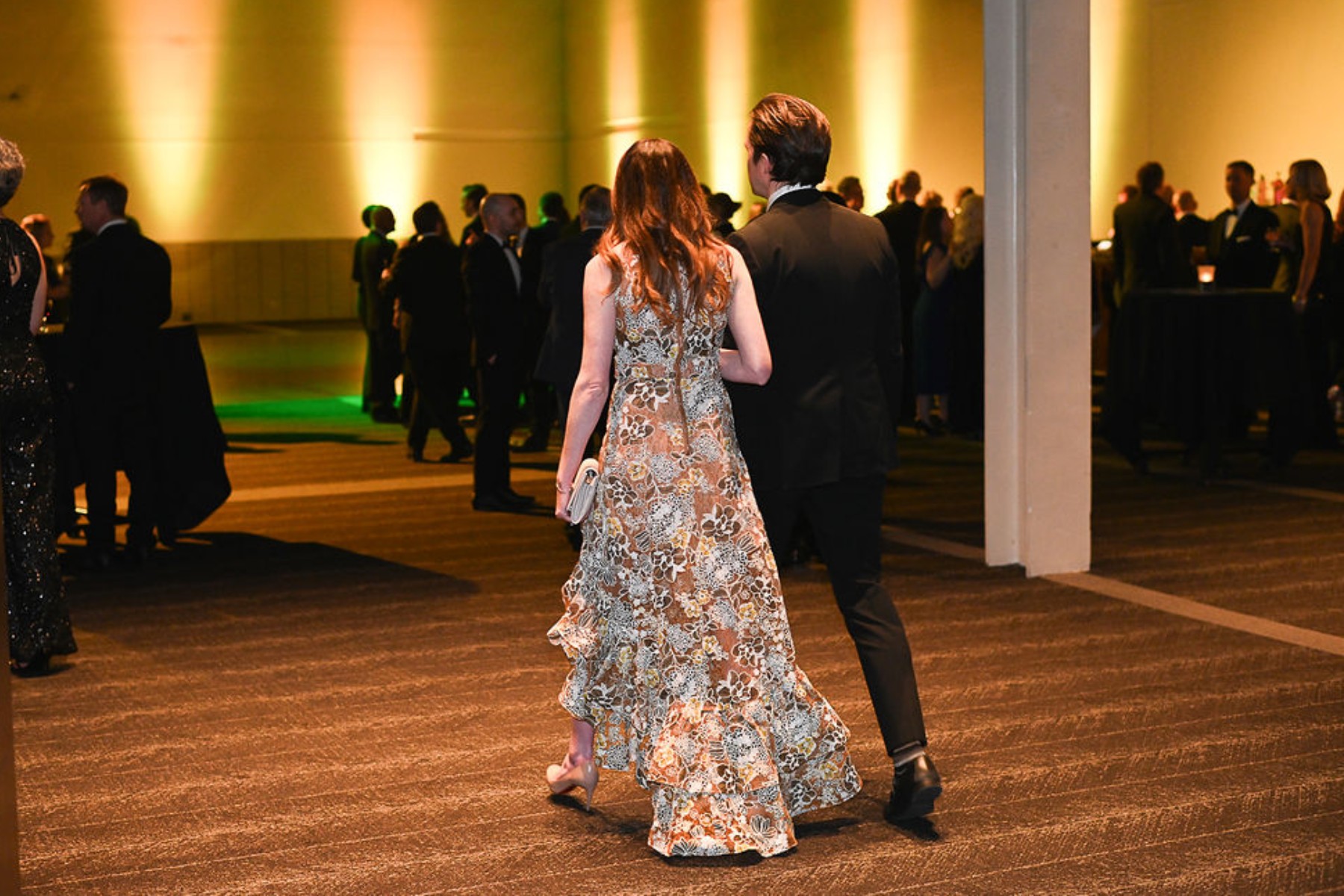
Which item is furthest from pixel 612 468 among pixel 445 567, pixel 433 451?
pixel 433 451

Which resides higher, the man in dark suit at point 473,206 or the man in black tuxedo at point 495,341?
the man in dark suit at point 473,206

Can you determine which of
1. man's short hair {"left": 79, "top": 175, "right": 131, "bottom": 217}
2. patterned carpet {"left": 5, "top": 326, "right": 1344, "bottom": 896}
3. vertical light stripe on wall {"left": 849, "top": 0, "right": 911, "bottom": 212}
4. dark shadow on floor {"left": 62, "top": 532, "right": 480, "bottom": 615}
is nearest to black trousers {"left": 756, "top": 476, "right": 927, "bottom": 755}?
patterned carpet {"left": 5, "top": 326, "right": 1344, "bottom": 896}

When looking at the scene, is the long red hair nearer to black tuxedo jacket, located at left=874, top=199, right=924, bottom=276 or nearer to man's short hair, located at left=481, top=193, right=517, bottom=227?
man's short hair, located at left=481, top=193, right=517, bottom=227

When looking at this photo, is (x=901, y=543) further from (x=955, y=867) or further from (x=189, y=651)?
(x=955, y=867)

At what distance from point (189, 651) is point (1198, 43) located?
9944 millimetres

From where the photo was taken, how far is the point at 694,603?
3861 mm

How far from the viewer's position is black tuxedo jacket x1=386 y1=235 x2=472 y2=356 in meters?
Answer: 10.8

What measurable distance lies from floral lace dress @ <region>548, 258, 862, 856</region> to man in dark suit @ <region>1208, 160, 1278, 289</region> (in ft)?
24.3

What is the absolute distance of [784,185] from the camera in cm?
395

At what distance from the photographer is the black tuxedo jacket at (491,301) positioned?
30.4 feet

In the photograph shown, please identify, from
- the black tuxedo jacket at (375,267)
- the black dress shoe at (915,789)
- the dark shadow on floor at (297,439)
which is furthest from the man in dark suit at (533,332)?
the black dress shoe at (915,789)

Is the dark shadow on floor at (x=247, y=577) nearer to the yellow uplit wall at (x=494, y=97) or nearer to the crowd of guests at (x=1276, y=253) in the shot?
the crowd of guests at (x=1276, y=253)

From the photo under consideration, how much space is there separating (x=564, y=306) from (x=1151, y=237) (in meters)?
5.98

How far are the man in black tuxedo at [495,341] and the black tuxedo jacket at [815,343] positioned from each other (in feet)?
17.1
